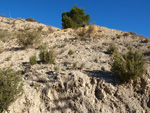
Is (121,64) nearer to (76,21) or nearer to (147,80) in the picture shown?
(147,80)

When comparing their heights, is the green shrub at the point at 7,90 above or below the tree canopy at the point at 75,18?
below

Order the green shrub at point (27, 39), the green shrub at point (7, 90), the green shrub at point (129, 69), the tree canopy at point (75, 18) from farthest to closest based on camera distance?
1. the tree canopy at point (75, 18)
2. the green shrub at point (27, 39)
3. the green shrub at point (129, 69)
4. the green shrub at point (7, 90)

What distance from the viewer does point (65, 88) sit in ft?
15.6

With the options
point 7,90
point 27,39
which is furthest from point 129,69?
point 27,39

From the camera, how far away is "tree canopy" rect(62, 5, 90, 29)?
17922 millimetres

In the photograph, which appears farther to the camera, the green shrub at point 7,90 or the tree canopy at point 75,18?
the tree canopy at point 75,18

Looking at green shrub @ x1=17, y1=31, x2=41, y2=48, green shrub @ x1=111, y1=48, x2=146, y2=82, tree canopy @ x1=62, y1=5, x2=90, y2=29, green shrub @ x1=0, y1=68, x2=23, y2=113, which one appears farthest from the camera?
tree canopy @ x1=62, y1=5, x2=90, y2=29

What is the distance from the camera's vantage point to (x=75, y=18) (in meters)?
19.2

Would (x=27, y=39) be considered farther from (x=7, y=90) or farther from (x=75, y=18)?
(x=75, y=18)

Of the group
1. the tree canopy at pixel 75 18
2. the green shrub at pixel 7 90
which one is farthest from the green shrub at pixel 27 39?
the tree canopy at pixel 75 18

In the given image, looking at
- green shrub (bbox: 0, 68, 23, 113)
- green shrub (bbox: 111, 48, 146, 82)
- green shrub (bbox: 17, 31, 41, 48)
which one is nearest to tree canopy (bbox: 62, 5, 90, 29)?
green shrub (bbox: 17, 31, 41, 48)

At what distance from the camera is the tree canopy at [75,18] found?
17922 mm

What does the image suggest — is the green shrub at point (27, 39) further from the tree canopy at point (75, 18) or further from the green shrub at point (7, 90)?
the tree canopy at point (75, 18)

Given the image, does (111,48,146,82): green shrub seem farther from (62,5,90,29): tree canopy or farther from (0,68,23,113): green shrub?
(62,5,90,29): tree canopy
